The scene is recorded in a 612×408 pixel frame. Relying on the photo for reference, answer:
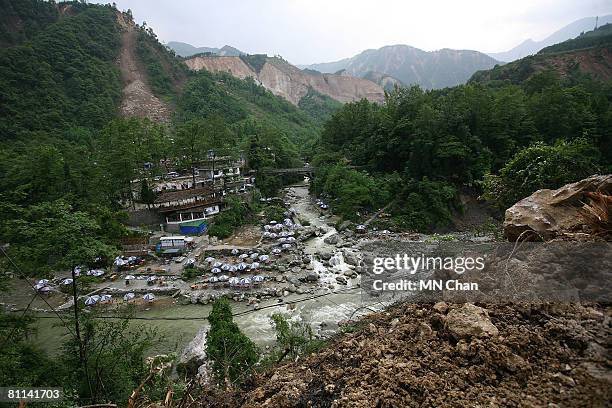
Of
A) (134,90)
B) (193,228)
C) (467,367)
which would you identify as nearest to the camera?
(467,367)

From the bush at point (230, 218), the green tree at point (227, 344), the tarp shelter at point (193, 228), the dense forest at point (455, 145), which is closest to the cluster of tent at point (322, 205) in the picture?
the dense forest at point (455, 145)

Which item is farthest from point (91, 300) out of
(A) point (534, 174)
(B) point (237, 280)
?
(A) point (534, 174)

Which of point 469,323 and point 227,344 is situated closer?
point 469,323

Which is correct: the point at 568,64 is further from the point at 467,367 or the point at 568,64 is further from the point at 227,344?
the point at 467,367

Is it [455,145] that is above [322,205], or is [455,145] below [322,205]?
above

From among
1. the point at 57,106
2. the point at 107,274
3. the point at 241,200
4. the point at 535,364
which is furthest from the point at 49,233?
the point at 57,106

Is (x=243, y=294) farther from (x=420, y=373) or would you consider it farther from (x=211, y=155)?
(x=211, y=155)
